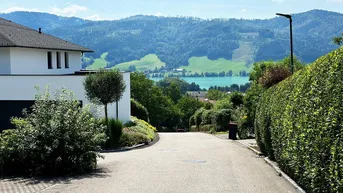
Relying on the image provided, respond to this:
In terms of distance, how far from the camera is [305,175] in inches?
396

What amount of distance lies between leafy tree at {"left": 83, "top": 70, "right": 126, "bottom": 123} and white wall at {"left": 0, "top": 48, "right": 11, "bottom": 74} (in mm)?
8029

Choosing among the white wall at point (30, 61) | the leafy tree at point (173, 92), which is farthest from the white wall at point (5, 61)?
the leafy tree at point (173, 92)

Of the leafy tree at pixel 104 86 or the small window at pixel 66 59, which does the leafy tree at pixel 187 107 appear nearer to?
the small window at pixel 66 59

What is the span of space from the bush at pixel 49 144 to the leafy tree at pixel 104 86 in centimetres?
1088

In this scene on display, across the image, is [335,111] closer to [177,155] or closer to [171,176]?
[171,176]

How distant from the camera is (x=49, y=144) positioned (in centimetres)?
1446

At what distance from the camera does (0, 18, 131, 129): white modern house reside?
29.6 meters

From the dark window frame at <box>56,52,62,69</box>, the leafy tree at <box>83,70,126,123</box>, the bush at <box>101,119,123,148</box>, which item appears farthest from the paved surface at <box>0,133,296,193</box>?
the dark window frame at <box>56,52,62,69</box>

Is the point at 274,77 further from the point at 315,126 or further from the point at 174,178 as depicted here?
the point at 315,126

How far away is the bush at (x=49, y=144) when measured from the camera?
14.3m

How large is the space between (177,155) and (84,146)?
557 cm

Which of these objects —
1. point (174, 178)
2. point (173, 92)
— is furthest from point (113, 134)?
point (173, 92)

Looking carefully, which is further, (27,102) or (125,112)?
(125,112)

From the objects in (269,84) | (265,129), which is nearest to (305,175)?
(265,129)
